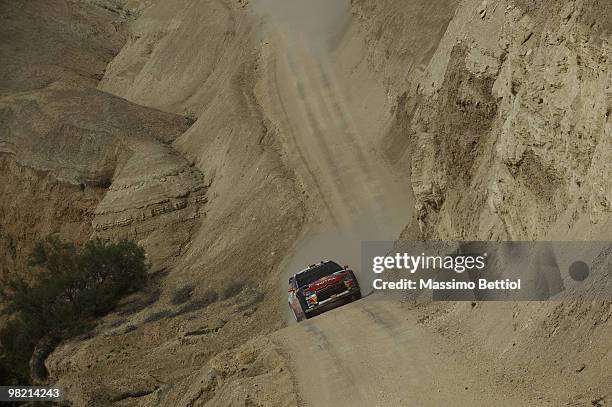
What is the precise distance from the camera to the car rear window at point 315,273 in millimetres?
21094

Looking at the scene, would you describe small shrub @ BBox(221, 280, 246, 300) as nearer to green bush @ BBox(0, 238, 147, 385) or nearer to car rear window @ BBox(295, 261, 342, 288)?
green bush @ BBox(0, 238, 147, 385)

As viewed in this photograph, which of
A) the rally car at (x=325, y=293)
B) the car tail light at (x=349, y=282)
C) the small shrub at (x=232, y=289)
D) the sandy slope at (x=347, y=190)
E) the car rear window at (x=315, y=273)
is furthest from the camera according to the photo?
the small shrub at (x=232, y=289)

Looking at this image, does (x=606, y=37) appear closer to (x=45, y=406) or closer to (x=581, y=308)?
(x=581, y=308)

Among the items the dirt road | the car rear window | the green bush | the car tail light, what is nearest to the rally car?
the car tail light

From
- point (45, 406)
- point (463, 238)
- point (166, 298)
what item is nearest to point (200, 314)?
point (166, 298)

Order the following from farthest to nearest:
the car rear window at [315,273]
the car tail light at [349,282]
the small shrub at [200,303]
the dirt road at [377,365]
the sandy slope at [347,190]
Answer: the small shrub at [200,303], the car rear window at [315,273], the car tail light at [349,282], the sandy slope at [347,190], the dirt road at [377,365]

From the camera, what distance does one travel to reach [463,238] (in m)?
17.6

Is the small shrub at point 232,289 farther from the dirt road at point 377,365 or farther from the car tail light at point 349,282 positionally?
the dirt road at point 377,365

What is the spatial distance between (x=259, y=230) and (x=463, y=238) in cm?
1329

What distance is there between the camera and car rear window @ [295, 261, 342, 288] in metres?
21.1

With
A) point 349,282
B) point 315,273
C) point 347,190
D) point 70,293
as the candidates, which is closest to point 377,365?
point 349,282

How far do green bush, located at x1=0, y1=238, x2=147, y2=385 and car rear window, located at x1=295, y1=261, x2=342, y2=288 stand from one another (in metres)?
9.76

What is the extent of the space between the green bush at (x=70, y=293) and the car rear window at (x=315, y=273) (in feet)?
32.0

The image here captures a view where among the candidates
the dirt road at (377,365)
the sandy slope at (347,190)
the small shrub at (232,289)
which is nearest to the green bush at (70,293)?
the sandy slope at (347,190)
